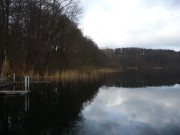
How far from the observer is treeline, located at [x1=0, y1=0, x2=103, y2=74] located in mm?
16531

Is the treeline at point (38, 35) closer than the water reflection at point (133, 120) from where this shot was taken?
No

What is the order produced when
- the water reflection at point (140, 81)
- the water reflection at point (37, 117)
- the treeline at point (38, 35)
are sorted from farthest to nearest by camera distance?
the water reflection at point (140, 81) → the treeline at point (38, 35) → the water reflection at point (37, 117)

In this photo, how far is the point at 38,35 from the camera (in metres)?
21.9

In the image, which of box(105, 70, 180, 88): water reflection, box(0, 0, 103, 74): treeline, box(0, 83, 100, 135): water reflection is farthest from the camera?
box(105, 70, 180, 88): water reflection

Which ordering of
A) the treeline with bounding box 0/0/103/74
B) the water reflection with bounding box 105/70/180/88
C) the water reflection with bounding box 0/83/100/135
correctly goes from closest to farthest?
the water reflection with bounding box 0/83/100/135, the treeline with bounding box 0/0/103/74, the water reflection with bounding box 105/70/180/88

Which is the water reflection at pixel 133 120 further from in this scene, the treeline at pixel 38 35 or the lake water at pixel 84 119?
the treeline at pixel 38 35

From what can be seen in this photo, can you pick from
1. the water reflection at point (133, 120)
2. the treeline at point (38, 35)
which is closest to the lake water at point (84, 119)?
the water reflection at point (133, 120)

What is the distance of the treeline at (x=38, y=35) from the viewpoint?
1653cm

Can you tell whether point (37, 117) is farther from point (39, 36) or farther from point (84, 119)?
point (39, 36)

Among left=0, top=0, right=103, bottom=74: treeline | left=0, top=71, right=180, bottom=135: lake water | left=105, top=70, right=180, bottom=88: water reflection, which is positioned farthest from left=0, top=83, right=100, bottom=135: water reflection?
left=105, top=70, right=180, bottom=88: water reflection

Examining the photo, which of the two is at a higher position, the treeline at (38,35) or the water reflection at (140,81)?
the treeline at (38,35)

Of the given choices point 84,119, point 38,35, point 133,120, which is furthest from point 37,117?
point 38,35

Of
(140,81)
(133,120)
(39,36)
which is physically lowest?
(133,120)

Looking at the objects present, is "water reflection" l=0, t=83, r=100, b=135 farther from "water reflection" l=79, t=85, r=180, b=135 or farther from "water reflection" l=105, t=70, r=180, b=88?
"water reflection" l=105, t=70, r=180, b=88
